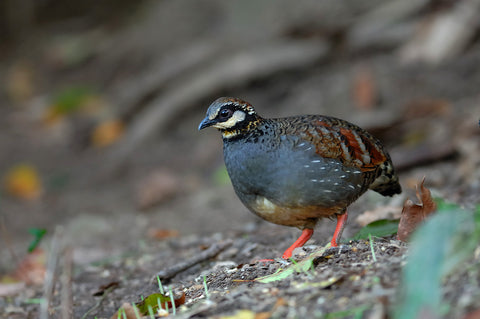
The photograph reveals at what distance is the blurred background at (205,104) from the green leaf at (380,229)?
1.18m

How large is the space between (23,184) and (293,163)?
648 centimetres

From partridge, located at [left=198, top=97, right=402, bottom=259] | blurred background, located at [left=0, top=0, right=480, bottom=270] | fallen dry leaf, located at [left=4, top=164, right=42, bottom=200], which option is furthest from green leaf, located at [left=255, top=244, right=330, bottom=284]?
fallen dry leaf, located at [left=4, top=164, right=42, bottom=200]

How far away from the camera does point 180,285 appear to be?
13.4ft

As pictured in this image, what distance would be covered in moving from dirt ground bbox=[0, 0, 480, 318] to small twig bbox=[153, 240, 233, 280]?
0.01 metres

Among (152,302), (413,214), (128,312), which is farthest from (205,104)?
(128,312)

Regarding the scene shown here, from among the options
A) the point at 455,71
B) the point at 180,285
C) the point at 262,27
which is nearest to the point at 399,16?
the point at 455,71

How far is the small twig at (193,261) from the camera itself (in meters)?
Answer: 4.34

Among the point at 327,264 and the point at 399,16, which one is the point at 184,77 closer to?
the point at 399,16

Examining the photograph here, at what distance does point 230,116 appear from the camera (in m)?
4.11

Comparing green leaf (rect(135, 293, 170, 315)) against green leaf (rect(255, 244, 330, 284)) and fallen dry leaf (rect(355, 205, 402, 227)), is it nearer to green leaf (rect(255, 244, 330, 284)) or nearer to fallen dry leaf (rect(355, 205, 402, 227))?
green leaf (rect(255, 244, 330, 284))

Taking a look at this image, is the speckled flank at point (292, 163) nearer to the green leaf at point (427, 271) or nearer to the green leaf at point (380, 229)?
the green leaf at point (380, 229)

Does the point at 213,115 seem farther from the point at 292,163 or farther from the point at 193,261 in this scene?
the point at 193,261

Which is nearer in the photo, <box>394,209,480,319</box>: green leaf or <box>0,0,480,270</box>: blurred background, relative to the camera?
<box>394,209,480,319</box>: green leaf

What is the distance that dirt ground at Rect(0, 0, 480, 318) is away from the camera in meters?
3.37
